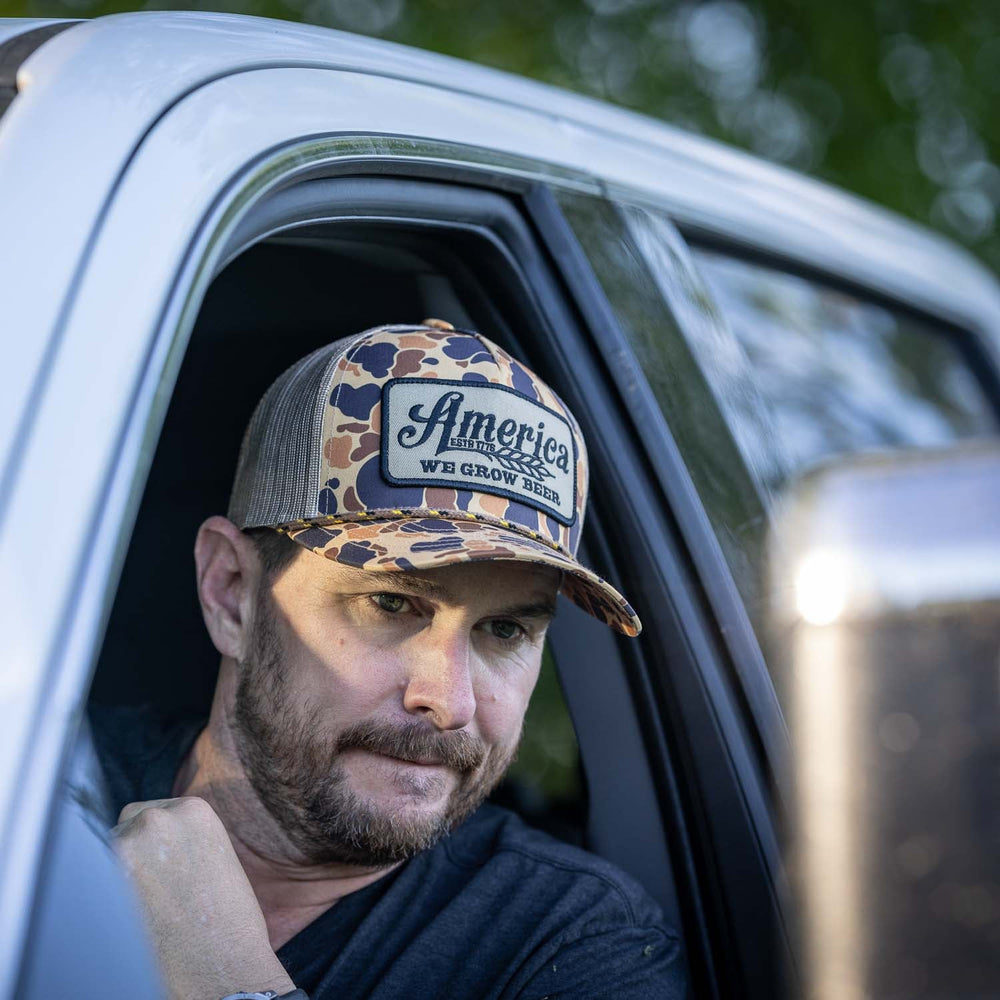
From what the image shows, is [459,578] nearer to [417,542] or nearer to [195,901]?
[417,542]

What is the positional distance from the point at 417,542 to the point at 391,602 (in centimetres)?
15

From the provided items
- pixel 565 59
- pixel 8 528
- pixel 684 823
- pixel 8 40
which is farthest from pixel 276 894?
pixel 565 59

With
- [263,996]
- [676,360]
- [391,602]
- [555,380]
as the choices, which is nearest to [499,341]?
[555,380]

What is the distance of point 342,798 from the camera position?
192 cm

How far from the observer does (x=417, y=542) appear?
182 centimetres

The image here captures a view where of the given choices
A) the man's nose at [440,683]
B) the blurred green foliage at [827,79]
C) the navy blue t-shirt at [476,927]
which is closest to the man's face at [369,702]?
the man's nose at [440,683]

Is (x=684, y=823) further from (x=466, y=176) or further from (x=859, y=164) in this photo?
(x=859, y=164)

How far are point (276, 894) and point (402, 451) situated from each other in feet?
2.30

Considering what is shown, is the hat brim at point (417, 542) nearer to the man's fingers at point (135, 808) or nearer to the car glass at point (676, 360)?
the car glass at point (676, 360)

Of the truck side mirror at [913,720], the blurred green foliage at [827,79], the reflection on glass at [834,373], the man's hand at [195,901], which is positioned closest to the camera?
the truck side mirror at [913,720]

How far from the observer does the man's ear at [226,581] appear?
2084 millimetres

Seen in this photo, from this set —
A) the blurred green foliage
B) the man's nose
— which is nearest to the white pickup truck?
the man's nose

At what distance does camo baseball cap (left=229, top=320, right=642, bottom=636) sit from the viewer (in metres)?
1.86

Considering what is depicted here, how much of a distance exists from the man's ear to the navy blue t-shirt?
19 centimetres
